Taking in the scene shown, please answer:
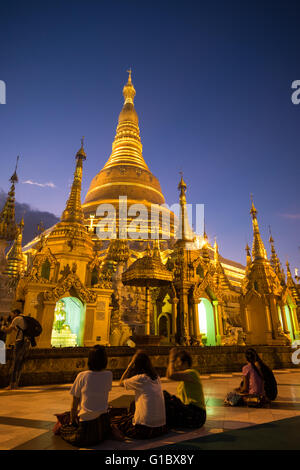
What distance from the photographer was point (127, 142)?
43469 millimetres

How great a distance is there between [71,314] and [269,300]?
11.1 m

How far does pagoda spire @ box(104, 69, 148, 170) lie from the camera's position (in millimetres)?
41125

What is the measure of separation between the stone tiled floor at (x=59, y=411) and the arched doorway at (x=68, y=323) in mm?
7516

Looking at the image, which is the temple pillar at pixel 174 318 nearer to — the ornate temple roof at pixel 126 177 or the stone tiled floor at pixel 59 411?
the stone tiled floor at pixel 59 411

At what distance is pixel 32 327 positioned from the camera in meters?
6.46

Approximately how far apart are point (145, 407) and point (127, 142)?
43.6 m

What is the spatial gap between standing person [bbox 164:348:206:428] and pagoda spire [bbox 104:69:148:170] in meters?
38.4

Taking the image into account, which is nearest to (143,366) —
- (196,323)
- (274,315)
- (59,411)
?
(59,411)

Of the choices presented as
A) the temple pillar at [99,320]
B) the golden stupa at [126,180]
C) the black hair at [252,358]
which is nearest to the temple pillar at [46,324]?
the temple pillar at [99,320]

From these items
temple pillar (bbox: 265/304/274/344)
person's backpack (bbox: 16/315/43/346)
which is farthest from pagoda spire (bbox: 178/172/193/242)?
person's backpack (bbox: 16/315/43/346)

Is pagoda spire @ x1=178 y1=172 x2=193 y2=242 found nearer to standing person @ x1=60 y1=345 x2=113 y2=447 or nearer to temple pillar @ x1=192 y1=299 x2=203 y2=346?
temple pillar @ x1=192 y1=299 x2=203 y2=346

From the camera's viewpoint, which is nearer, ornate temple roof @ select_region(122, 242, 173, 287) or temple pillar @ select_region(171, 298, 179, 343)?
ornate temple roof @ select_region(122, 242, 173, 287)
